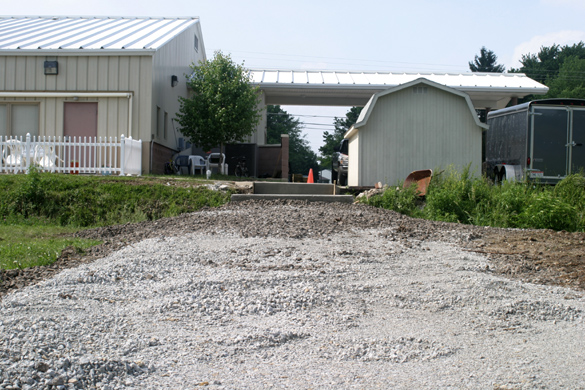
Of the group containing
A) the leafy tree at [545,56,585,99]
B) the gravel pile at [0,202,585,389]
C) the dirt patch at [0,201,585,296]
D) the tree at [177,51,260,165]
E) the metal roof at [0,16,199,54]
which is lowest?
the gravel pile at [0,202,585,389]

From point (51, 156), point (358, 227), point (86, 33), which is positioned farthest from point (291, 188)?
point (86, 33)

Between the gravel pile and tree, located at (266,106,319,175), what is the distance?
6213 centimetres

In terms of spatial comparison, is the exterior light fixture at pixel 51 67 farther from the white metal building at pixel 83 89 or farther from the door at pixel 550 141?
the door at pixel 550 141

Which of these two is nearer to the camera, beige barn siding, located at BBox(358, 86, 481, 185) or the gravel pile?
the gravel pile

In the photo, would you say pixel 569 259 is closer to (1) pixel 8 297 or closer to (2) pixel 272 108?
(1) pixel 8 297

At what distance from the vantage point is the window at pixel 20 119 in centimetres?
1531

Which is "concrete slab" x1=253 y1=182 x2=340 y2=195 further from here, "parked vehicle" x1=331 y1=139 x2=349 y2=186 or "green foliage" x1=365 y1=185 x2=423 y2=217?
"parked vehicle" x1=331 y1=139 x2=349 y2=186

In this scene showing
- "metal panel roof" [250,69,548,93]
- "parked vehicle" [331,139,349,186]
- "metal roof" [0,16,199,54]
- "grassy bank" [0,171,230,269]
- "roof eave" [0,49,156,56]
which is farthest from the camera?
"metal panel roof" [250,69,548,93]

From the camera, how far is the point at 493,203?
9555mm

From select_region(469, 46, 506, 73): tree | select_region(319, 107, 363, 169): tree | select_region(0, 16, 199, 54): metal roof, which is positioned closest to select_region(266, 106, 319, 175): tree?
select_region(319, 107, 363, 169): tree

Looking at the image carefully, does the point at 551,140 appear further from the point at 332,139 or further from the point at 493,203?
the point at 332,139

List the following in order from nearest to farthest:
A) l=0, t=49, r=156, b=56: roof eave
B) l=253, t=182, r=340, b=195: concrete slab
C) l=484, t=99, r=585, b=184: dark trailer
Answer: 1. l=253, t=182, r=340, b=195: concrete slab
2. l=484, t=99, r=585, b=184: dark trailer
3. l=0, t=49, r=156, b=56: roof eave

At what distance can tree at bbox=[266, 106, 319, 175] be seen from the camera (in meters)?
72.3

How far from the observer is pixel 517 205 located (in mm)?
9352
